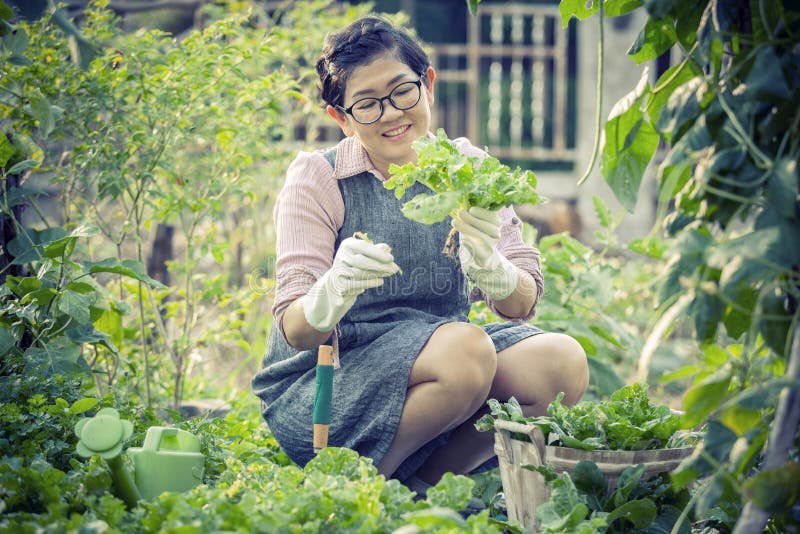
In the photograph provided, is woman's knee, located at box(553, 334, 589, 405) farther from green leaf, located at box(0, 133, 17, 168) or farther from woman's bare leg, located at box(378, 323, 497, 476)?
green leaf, located at box(0, 133, 17, 168)

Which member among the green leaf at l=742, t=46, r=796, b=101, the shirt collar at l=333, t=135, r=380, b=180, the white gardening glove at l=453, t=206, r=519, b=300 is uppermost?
the green leaf at l=742, t=46, r=796, b=101

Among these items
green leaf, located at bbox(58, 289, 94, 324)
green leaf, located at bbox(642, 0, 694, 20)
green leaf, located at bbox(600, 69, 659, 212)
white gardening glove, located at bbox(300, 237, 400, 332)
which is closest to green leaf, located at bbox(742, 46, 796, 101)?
green leaf, located at bbox(642, 0, 694, 20)

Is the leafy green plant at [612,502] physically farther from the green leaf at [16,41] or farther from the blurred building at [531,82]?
the blurred building at [531,82]

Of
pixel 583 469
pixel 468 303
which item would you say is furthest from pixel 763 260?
pixel 468 303

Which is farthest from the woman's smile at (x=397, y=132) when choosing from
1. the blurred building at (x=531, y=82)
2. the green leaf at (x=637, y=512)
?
the blurred building at (x=531, y=82)

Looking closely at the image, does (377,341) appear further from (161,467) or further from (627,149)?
(627,149)

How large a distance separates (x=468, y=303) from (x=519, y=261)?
21 centimetres

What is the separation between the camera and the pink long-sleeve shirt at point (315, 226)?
1.97m

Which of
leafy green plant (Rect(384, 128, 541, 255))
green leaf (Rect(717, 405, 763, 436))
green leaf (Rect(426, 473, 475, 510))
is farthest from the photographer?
leafy green plant (Rect(384, 128, 541, 255))

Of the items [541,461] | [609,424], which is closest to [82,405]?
[541,461]

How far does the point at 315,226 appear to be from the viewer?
6.74 feet

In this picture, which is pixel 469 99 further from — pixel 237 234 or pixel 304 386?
pixel 304 386

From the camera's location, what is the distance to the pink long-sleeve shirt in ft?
6.48

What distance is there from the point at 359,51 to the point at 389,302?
0.63 metres
